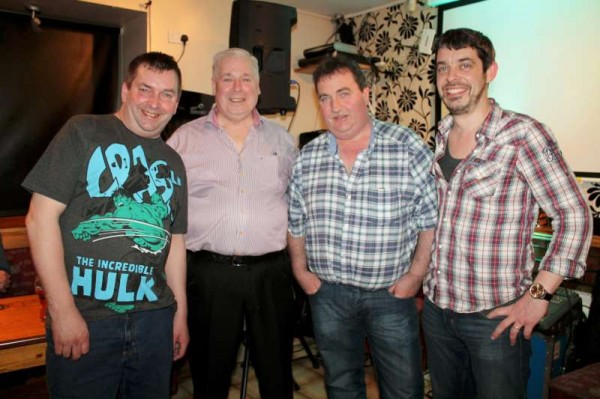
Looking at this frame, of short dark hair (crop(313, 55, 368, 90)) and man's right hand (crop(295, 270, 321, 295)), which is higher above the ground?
short dark hair (crop(313, 55, 368, 90))

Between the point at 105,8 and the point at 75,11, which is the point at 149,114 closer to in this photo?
the point at 105,8

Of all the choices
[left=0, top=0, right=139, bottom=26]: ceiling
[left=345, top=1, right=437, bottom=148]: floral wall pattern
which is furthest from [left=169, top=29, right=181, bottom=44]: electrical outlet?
[left=345, top=1, right=437, bottom=148]: floral wall pattern

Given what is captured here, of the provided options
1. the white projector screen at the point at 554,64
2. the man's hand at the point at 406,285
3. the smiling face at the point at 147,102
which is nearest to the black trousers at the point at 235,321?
the man's hand at the point at 406,285

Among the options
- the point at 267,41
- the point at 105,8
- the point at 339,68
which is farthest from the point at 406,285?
the point at 105,8

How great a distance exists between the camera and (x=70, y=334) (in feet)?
4.58

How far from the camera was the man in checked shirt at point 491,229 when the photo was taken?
1436 mm

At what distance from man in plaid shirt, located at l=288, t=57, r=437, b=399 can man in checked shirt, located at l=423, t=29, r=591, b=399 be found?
0.40 feet

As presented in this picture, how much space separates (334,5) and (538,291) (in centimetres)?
330

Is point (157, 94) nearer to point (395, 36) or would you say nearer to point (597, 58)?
point (597, 58)

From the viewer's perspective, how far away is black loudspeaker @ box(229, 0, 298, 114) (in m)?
2.76

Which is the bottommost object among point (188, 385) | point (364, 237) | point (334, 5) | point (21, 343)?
point (188, 385)

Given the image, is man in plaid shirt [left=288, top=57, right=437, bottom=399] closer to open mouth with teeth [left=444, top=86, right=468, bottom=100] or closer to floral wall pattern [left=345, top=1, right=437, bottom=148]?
open mouth with teeth [left=444, top=86, right=468, bottom=100]

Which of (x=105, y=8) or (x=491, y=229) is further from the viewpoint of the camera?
(x=105, y=8)

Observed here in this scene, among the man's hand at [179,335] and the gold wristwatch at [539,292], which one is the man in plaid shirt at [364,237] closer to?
the gold wristwatch at [539,292]
